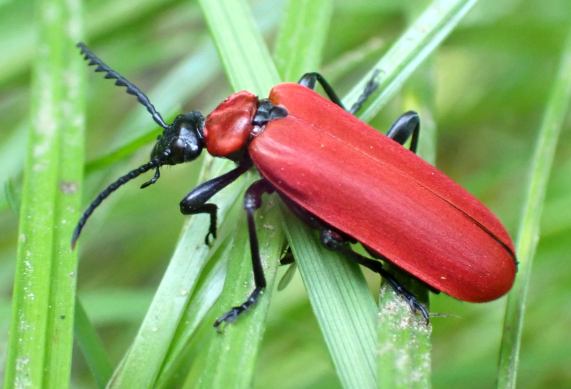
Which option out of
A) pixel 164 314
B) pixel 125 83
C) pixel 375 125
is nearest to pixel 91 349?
pixel 164 314

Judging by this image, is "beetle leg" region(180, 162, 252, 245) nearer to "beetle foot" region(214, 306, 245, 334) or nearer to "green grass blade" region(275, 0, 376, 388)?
"green grass blade" region(275, 0, 376, 388)

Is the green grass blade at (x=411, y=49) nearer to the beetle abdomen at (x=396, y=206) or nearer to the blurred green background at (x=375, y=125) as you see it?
the beetle abdomen at (x=396, y=206)

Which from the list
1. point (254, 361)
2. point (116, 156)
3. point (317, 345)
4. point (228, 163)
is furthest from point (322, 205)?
point (317, 345)

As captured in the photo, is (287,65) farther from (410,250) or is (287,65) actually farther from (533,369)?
(533,369)

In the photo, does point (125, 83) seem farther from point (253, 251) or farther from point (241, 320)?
point (241, 320)

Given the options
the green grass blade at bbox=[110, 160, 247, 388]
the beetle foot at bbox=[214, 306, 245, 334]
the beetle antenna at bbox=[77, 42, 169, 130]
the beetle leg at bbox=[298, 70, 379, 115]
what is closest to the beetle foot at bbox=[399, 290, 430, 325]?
the beetle foot at bbox=[214, 306, 245, 334]

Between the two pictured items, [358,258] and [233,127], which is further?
[233,127]

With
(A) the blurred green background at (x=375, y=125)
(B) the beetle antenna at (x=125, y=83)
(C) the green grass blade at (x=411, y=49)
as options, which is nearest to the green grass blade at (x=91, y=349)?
(A) the blurred green background at (x=375, y=125)
